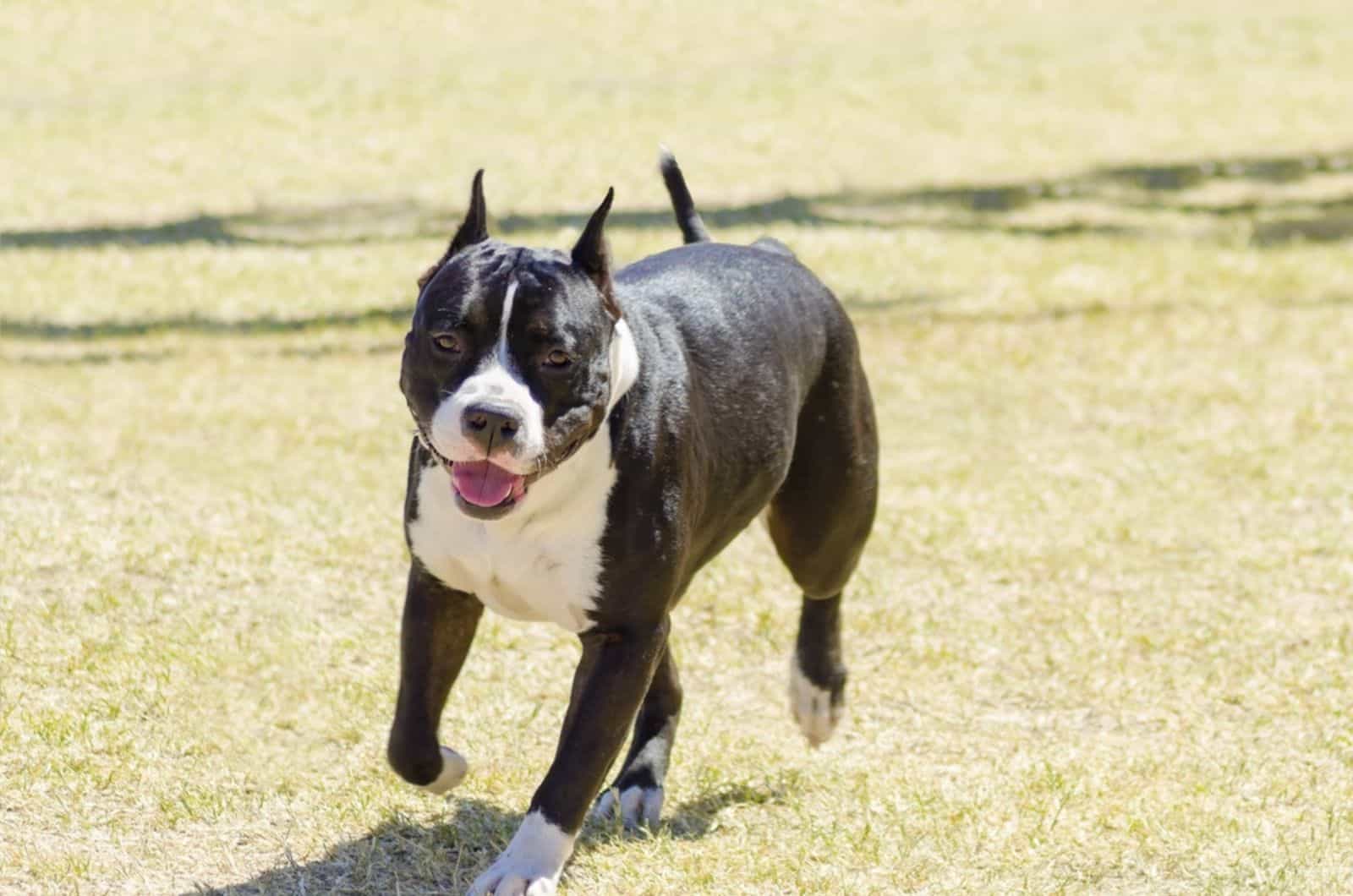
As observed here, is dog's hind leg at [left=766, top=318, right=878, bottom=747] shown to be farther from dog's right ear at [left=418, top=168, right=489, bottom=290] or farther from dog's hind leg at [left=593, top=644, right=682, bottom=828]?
dog's right ear at [left=418, top=168, right=489, bottom=290]

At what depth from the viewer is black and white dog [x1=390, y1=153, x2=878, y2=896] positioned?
4.12 m

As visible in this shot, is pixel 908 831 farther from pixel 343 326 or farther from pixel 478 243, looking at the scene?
pixel 343 326

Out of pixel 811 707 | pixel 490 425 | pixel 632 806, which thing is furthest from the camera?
pixel 811 707

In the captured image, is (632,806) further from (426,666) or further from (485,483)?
(485,483)

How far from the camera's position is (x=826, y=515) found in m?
5.54

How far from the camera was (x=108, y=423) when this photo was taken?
917cm

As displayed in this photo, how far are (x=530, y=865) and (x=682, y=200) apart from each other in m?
2.02

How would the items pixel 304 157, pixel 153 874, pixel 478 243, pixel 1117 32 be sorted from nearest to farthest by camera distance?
1. pixel 478 243
2. pixel 153 874
3. pixel 304 157
4. pixel 1117 32

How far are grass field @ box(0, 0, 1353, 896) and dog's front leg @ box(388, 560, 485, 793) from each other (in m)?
0.25

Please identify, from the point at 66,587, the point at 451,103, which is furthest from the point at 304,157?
the point at 66,587

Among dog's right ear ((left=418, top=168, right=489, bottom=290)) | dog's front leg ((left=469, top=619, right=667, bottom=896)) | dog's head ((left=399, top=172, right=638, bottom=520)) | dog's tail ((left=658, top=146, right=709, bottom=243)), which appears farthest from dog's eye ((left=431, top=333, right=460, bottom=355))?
dog's tail ((left=658, top=146, right=709, bottom=243))

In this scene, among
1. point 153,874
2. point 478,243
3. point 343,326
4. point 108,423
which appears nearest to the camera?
point 478,243

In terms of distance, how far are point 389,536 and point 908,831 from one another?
10.1ft

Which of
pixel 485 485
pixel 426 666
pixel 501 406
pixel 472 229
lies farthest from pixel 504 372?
pixel 426 666
